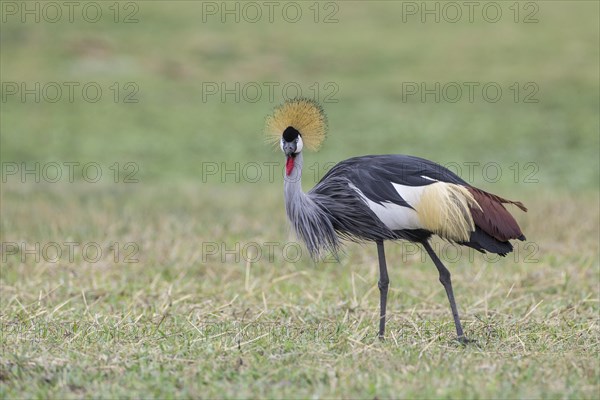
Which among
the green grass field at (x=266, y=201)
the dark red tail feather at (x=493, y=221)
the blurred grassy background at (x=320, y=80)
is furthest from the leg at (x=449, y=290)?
the blurred grassy background at (x=320, y=80)

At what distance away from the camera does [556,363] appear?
5062mm

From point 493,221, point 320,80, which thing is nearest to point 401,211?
point 493,221

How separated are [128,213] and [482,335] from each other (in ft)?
20.6

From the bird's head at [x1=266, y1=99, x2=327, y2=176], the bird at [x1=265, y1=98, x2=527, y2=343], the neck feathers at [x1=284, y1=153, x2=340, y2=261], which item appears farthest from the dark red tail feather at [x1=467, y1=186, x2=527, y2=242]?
the bird's head at [x1=266, y1=99, x2=327, y2=176]

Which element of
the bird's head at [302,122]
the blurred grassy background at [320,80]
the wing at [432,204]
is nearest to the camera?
the wing at [432,204]

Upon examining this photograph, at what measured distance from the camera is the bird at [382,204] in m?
5.91

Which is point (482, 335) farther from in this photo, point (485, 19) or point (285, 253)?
point (485, 19)

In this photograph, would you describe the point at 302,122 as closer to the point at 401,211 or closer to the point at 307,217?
the point at 307,217

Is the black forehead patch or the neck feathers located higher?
the black forehead patch

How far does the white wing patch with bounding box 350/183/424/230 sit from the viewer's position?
19.6 ft

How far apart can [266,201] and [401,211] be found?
7113mm

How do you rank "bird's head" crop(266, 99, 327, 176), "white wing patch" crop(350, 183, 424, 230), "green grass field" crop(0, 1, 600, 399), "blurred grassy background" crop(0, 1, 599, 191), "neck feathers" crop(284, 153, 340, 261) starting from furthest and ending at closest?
1. "blurred grassy background" crop(0, 1, 599, 191)
2. "bird's head" crop(266, 99, 327, 176)
3. "neck feathers" crop(284, 153, 340, 261)
4. "white wing patch" crop(350, 183, 424, 230)
5. "green grass field" crop(0, 1, 600, 399)

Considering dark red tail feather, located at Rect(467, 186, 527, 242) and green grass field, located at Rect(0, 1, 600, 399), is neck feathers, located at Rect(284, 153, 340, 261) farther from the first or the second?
dark red tail feather, located at Rect(467, 186, 527, 242)

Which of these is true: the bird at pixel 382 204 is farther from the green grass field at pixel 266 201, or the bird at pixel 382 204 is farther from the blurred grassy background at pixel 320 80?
the blurred grassy background at pixel 320 80
